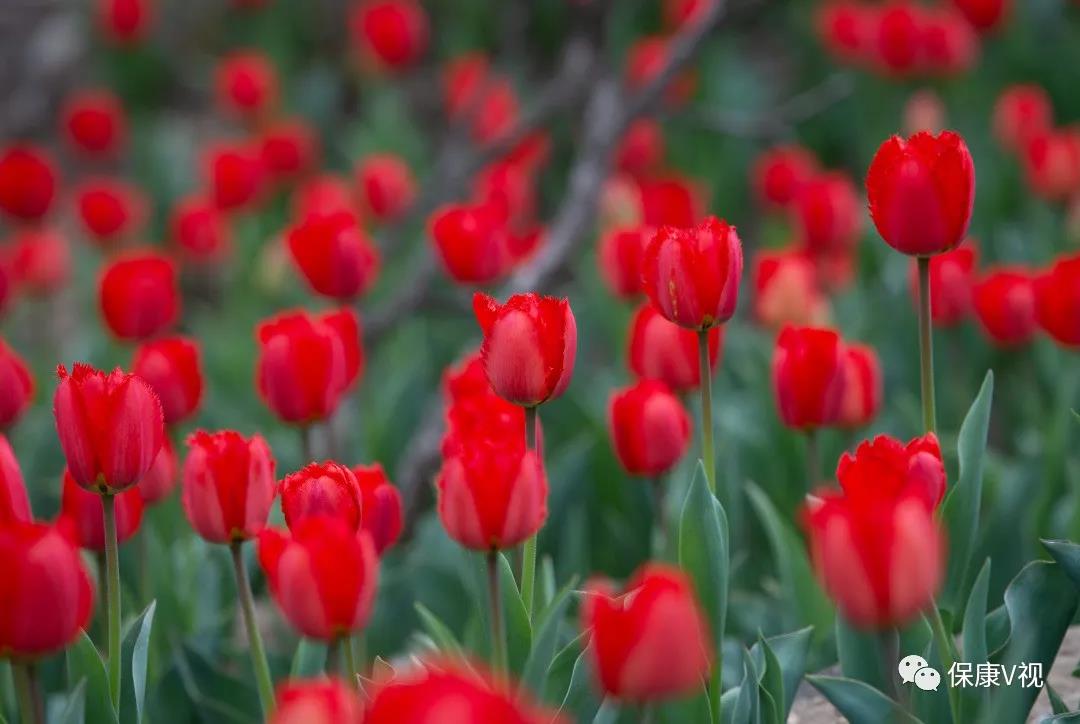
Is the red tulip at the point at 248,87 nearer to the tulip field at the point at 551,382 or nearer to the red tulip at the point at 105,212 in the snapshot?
the tulip field at the point at 551,382

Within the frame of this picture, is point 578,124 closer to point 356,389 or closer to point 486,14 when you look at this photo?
point 486,14

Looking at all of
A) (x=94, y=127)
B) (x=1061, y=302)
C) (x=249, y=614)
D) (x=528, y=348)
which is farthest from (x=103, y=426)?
(x=94, y=127)

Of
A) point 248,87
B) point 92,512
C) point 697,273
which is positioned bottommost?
point 92,512

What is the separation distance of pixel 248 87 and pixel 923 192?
315 cm

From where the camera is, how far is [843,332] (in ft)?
8.39

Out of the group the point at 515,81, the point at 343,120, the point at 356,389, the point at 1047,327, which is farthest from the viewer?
the point at 343,120

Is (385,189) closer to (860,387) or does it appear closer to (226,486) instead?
(860,387)

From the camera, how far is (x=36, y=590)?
1.02 meters

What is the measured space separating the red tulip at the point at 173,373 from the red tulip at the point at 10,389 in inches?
5.6

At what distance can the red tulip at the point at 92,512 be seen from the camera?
4.70 ft

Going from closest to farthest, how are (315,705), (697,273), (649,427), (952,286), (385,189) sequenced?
(315,705), (697,273), (649,427), (952,286), (385,189)

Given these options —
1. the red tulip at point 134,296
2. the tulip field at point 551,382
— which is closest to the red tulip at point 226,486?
the tulip field at point 551,382

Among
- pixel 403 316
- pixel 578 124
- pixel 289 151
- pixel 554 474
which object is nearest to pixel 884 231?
pixel 554 474

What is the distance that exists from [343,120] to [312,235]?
3010 mm
